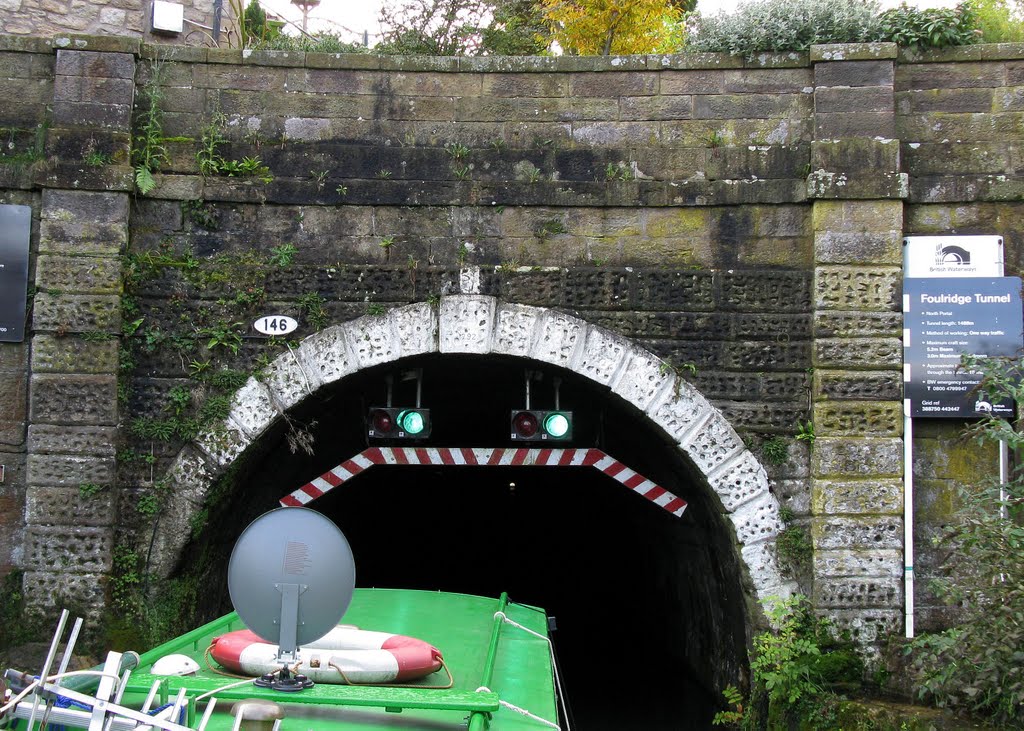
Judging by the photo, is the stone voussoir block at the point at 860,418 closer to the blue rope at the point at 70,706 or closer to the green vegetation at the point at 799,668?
the green vegetation at the point at 799,668

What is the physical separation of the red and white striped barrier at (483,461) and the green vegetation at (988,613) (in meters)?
2.20

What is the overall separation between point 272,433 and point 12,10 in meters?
4.84

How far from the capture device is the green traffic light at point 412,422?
732 centimetres

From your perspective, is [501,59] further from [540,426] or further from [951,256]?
[951,256]

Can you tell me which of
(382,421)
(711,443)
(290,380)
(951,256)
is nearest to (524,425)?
(382,421)

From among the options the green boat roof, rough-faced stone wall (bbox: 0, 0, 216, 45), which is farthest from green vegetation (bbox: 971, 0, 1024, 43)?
rough-faced stone wall (bbox: 0, 0, 216, 45)

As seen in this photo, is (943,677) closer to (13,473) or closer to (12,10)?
(13,473)

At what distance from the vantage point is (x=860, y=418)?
6.63 m

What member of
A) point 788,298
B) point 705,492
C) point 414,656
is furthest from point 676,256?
point 414,656

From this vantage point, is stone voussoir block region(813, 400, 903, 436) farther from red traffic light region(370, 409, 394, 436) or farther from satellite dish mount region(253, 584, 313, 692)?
satellite dish mount region(253, 584, 313, 692)

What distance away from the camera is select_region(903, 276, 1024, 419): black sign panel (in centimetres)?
662

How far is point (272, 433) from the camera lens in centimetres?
704

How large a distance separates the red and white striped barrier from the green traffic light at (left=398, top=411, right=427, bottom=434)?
216mm

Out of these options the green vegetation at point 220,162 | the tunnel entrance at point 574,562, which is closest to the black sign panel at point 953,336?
the tunnel entrance at point 574,562
